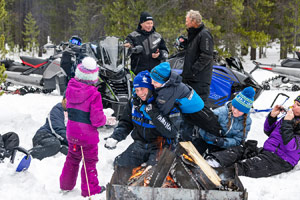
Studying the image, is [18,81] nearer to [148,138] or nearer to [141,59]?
[141,59]

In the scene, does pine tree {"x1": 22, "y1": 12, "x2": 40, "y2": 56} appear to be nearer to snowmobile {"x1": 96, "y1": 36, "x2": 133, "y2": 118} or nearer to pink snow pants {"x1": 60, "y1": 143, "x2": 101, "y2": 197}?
snowmobile {"x1": 96, "y1": 36, "x2": 133, "y2": 118}

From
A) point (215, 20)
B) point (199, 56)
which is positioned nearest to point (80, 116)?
point (199, 56)

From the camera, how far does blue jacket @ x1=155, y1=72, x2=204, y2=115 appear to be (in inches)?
142

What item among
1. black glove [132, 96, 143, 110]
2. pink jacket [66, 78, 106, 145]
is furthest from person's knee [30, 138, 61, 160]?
black glove [132, 96, 143, 110]

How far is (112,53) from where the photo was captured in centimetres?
638

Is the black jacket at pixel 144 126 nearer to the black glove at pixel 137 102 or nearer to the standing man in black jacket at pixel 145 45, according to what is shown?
the black glove at pixel 137 102

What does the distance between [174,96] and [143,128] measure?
49 cm

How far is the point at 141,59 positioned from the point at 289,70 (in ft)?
16.8

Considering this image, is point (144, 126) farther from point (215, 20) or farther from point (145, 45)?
point (215, 20)

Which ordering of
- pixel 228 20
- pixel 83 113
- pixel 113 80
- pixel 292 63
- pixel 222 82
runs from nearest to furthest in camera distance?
pixel 83 113, pixel 113 80, pixel 222 82, pixel 292 63, pixel 228 20

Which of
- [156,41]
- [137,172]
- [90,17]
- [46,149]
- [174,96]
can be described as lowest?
[46,149]

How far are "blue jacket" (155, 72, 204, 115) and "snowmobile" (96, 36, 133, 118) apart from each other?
2.45 metres

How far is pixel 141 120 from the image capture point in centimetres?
376

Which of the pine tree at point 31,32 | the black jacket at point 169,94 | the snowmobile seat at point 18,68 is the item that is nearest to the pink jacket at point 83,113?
the black jacket at point 169,94
